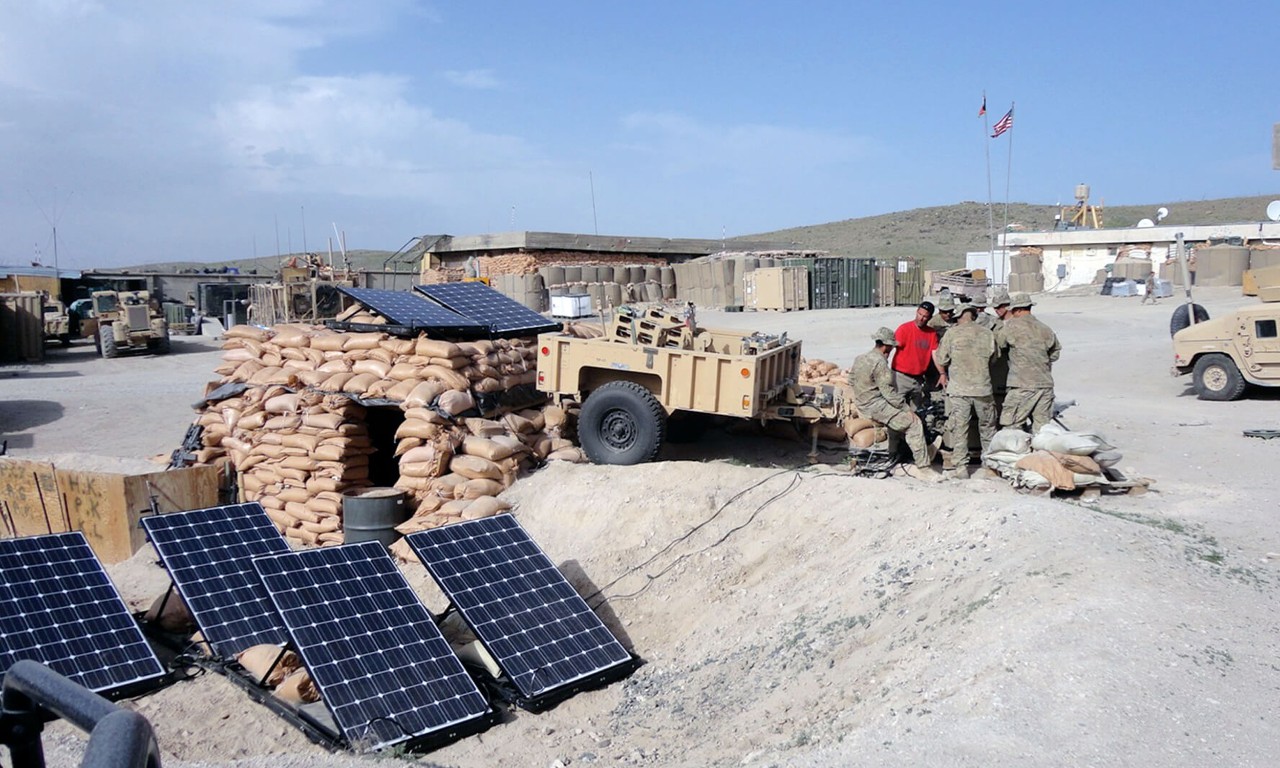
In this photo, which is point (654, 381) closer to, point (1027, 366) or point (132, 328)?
point (1027, 366)

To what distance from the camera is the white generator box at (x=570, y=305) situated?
27281 mm

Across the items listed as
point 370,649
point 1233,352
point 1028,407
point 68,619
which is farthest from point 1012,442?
point 68,619

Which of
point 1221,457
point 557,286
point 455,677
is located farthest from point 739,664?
point 557,286

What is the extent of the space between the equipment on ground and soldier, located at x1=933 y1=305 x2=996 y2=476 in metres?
23.8

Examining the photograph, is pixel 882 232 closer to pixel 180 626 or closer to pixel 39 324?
pixel 39 324

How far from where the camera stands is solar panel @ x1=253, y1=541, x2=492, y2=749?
6.43 m

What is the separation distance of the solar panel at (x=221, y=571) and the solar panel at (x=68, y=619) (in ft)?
1.51

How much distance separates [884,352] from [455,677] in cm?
536

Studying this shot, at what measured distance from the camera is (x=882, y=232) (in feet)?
231

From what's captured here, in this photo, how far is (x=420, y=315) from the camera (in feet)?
39.1

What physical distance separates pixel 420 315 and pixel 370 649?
571 centimetres

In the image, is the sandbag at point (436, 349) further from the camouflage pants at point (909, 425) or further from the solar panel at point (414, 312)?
the camouflage pants at point (909, 425)

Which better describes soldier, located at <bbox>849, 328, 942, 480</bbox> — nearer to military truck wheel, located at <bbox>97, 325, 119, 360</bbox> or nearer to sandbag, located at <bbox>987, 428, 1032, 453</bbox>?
sandbag, located at <bbox>987, 428, 1032, 453</bbox>

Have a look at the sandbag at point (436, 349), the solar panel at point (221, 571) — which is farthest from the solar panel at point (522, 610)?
the sandbag at point (436, 349)
